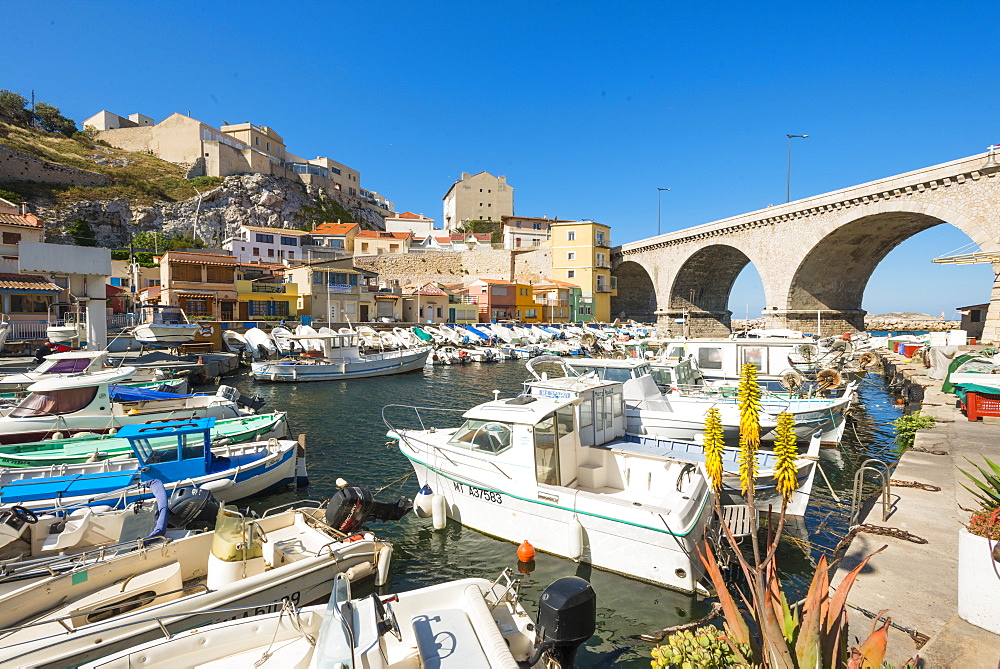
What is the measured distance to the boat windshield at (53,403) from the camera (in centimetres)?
1132

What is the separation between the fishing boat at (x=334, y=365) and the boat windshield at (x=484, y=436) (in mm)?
19214

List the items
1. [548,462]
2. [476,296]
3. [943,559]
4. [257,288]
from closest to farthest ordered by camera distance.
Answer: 1. [943,559]
2. [548,462]
3. [257,288]
4. [476,296]

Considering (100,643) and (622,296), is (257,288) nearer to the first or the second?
(100,643)

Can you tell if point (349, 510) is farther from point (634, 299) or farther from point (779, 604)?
point (634, 299)

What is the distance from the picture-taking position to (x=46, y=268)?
61.2 ft

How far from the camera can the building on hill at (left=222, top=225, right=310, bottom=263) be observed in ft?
174

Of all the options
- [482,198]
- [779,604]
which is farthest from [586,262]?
[779,604]

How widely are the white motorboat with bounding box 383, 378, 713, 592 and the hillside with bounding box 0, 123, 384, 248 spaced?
57.6 metres

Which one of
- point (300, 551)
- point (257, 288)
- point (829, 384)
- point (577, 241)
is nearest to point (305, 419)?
point (300, 551)

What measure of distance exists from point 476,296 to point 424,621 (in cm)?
5009

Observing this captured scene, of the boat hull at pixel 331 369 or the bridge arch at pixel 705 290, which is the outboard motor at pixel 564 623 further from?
the bridge arch at pixel 705 290

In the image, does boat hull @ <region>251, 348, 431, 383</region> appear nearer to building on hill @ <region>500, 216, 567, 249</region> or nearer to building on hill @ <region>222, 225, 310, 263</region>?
building on hill @ <region>222, 225, 310, 263</region>

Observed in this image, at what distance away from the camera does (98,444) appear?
10078mm

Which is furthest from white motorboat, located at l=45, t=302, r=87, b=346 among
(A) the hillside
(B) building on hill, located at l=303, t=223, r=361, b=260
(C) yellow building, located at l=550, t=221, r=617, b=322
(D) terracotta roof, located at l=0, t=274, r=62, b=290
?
(C) yellow building, located at l=550, t=221, r=617, b=322
